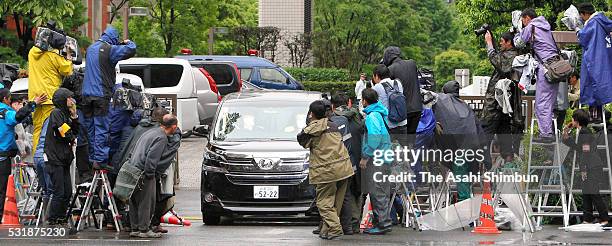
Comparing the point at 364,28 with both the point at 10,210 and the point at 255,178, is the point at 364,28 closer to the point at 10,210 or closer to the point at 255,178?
the point at 255,178

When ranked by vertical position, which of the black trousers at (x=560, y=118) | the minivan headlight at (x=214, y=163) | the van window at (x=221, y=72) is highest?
the black trousers at (x=560, y=118)

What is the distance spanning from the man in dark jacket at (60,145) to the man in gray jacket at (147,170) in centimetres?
93

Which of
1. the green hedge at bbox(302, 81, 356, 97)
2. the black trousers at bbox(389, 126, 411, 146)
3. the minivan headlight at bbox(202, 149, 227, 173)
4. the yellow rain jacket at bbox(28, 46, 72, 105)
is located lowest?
the green hedge at bbox(302, 81, 356, 97)

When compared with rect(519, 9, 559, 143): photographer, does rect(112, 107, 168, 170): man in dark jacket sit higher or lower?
lower

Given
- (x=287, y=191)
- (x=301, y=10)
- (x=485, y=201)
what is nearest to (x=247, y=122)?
(x=287, y=191)

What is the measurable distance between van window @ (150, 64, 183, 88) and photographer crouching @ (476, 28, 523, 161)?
1339 centimetres

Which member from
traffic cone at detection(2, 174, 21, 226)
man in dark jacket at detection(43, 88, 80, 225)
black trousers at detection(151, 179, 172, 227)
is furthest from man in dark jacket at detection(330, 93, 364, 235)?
traffic cone at detection(2, 174, 21, 226)

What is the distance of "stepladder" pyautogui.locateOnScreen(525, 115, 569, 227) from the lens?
52.0ft

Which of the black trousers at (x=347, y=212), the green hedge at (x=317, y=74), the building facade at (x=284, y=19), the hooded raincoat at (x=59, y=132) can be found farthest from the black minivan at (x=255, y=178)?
the building facade at (x=284, y=19)

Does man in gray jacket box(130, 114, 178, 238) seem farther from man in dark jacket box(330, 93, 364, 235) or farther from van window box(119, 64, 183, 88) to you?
van window box(119, 64, 183, 88)

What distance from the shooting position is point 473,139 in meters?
16.6

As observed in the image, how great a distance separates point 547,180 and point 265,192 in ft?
11.9

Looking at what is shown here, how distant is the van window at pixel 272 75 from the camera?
36750 millimetres

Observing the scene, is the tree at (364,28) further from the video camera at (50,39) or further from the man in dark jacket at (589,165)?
the man in dark jacket at (589,165)
